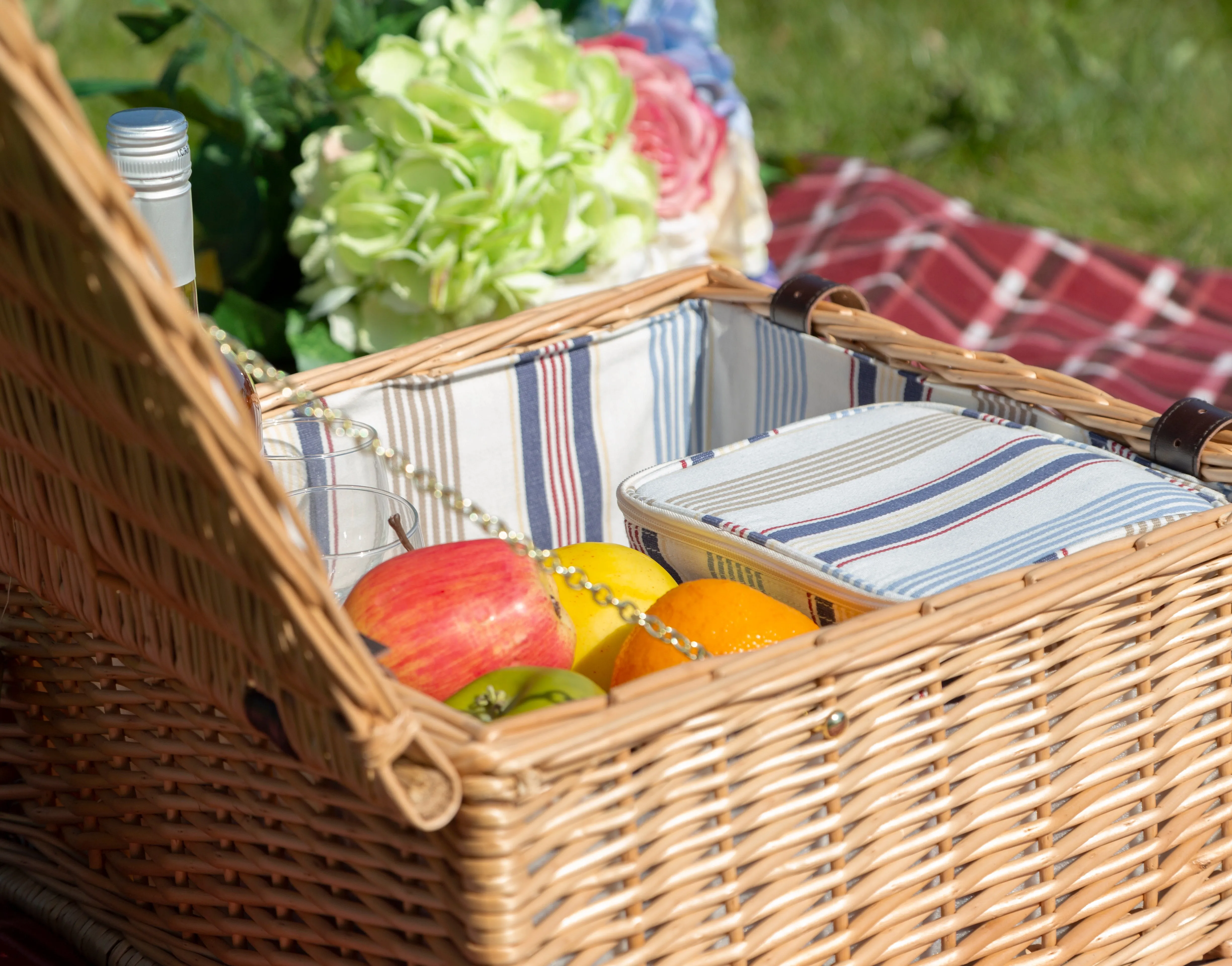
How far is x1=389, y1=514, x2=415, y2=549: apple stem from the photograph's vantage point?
31.1 inches

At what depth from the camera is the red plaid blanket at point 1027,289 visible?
1843 mm

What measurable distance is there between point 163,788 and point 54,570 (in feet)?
0.42

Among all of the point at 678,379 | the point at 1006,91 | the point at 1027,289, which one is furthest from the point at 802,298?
the point at 1006,91

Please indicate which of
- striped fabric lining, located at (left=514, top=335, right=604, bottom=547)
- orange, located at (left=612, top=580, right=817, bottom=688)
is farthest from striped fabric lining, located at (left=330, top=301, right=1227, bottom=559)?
orange, located at (left=612, top=580, right=817, bottom=688)

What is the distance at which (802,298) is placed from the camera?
1.05m

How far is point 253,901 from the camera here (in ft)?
2.04

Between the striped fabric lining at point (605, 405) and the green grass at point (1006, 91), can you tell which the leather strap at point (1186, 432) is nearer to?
the striped fabric lining at point (605, 405)

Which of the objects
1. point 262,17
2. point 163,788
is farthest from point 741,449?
point 262,17

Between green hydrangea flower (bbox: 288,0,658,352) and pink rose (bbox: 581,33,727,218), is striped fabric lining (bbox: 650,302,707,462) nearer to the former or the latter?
green hydrangea flower (bbox: 288,0,658,352)

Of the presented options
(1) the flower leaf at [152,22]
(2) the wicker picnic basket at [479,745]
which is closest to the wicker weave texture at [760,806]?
(2) the wicker picnic basket at [479,745]

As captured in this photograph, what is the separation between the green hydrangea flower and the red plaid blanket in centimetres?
84

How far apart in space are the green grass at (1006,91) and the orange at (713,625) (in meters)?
1.94

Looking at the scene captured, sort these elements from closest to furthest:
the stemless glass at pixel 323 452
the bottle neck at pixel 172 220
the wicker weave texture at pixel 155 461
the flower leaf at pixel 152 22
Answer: the wicker weave texture at pixel 155 461, the bottle neck at pixel 172 220, the stemless glass at pixel 323 452, the flower leaf at pixel 152 22

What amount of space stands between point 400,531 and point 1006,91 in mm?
2446
